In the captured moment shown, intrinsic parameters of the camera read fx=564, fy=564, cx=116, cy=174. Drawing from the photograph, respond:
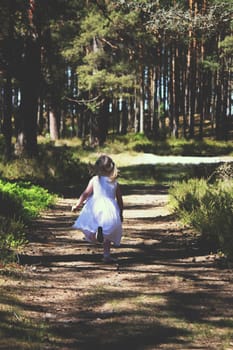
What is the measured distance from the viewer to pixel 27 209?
10.7 m

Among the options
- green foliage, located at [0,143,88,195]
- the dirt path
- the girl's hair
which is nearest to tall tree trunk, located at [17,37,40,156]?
green foliage, located at [0,143,88,195]

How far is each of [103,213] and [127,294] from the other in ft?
5.55

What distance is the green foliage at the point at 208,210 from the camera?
26.0 feet

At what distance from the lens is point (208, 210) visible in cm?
962

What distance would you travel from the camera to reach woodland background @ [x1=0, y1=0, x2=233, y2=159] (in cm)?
1541

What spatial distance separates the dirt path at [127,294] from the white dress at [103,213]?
0.42 meters

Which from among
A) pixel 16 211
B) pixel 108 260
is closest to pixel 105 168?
pixel 108 260

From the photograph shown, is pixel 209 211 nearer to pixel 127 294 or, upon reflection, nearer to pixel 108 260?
pixel 108 260

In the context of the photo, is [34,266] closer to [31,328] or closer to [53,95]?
[31,328]

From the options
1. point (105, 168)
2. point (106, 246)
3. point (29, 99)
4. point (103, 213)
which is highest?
point (29, 99)

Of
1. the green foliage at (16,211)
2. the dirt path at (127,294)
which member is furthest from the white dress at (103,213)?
the green foliage at (16,211)

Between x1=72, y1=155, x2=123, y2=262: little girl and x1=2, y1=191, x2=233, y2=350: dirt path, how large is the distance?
37cm

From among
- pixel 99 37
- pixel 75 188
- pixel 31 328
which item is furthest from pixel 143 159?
pixel 31 328

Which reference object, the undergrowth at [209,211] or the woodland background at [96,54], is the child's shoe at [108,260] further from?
the woodland background at [96,54]
